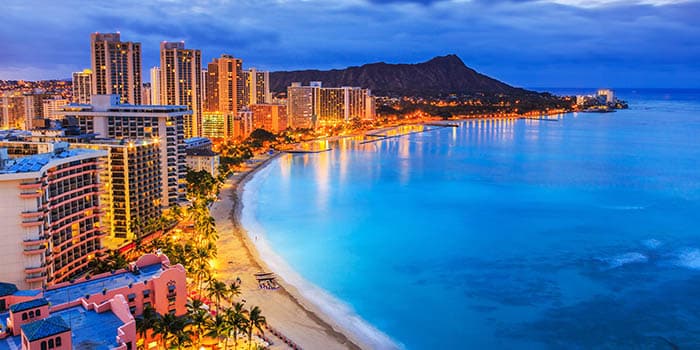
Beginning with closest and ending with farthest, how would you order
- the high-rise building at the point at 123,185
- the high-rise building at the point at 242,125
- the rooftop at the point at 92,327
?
the rooftop at the point at 92,327, the high-rise building at the point at 123,185, the high-rise building at the point at 242,125

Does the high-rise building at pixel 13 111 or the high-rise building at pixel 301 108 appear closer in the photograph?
the high-rise building at pixel 13 111

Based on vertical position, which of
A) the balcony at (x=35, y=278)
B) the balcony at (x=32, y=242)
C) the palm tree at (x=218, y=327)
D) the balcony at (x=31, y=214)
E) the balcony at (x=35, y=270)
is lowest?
the palm tree at (x=218, y=327)

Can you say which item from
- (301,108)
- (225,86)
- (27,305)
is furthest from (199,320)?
(301,108)

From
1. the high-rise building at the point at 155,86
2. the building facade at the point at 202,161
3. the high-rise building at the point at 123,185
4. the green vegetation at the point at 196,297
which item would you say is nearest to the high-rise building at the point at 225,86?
the high-rise building at the point at 155,86

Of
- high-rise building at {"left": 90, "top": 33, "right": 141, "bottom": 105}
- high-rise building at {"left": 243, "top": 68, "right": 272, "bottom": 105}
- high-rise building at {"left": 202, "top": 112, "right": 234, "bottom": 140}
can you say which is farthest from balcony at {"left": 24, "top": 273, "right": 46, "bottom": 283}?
high-rise building at {"left": 243, "top": 68, "right": 272, "bottom": 105}

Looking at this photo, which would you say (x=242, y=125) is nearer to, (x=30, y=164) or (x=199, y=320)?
(x=30, y=164)

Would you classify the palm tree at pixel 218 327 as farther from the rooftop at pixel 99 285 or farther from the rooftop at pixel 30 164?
the rooftop at pixel 30 164

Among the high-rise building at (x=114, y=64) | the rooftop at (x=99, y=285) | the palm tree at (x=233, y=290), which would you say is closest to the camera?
the rooftop at (x=99, y=285)
